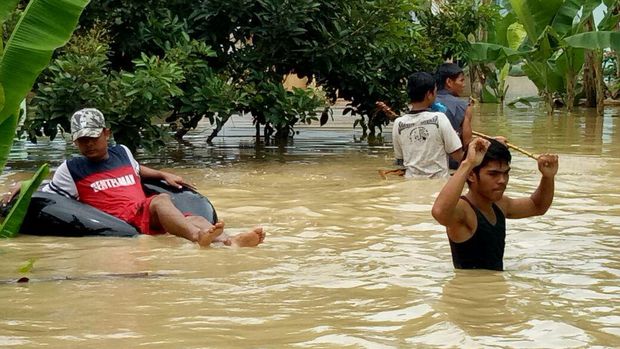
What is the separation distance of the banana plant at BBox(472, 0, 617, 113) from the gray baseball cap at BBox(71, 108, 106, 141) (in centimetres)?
1257

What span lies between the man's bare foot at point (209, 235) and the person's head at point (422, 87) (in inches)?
137

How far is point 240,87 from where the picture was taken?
13648 mm

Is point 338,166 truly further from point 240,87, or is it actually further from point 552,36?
point 552,36

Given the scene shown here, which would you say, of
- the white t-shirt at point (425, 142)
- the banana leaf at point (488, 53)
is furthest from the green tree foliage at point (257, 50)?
the banana leaf at point (488, 53)

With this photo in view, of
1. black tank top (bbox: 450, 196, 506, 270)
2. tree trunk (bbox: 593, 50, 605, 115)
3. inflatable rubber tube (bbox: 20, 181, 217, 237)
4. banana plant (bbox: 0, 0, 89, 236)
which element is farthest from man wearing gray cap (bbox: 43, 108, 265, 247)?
tree trunk (bbox: 593, 50, 605, 115)

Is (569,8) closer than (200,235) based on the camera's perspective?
No

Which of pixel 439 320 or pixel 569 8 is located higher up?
pixel 569 8

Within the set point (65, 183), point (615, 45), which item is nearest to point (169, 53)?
point (65, 183)

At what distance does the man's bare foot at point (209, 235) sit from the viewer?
737 centimetres

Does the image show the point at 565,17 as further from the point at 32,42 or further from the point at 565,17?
the point at 32,42

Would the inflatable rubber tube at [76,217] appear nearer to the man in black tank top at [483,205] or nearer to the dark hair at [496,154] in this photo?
the man in black tank top at [483,205]

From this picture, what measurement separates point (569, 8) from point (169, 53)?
1022 cm

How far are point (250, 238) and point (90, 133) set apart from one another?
167 centimetres

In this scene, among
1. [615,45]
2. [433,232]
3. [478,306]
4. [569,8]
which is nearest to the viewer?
[478,306]
